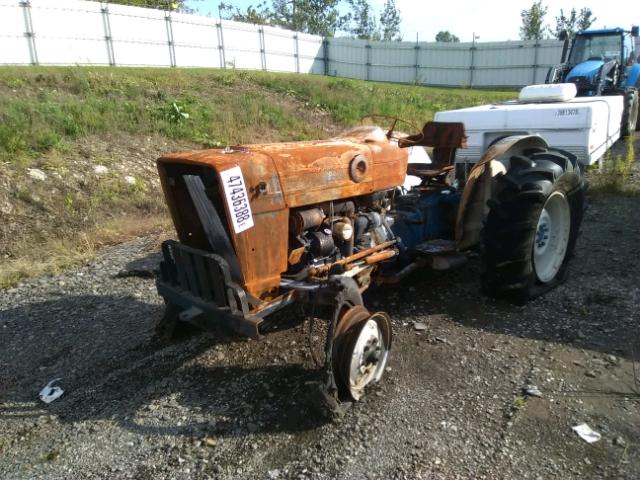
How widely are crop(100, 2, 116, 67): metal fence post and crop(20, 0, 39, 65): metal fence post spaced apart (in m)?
2.43

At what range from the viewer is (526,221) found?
391 centimetres

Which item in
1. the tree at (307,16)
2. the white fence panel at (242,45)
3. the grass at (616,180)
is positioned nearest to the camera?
the grass at (616,180)

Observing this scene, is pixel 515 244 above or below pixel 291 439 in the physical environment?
above

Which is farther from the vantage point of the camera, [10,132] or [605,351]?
[10,132]

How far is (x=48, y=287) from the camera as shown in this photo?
16.6 ft

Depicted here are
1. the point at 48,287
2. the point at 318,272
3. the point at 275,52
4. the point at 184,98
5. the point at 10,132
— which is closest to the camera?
the point at 318,272

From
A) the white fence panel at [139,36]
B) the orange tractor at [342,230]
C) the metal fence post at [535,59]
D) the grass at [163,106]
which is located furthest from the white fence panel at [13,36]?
the metal fence post at [535,59]

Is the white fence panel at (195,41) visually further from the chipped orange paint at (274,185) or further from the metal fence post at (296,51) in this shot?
the chipped orange paint at (274,185)

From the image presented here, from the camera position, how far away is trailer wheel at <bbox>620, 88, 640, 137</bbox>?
37.1 ft

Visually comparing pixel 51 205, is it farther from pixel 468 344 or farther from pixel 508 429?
pixel 508 429

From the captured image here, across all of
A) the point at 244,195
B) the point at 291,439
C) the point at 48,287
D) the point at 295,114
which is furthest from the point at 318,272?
the point at 295,114

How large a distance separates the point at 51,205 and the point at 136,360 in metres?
4.32

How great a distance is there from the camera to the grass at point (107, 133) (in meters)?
6.65

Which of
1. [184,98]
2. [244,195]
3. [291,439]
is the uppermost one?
[184,98]
